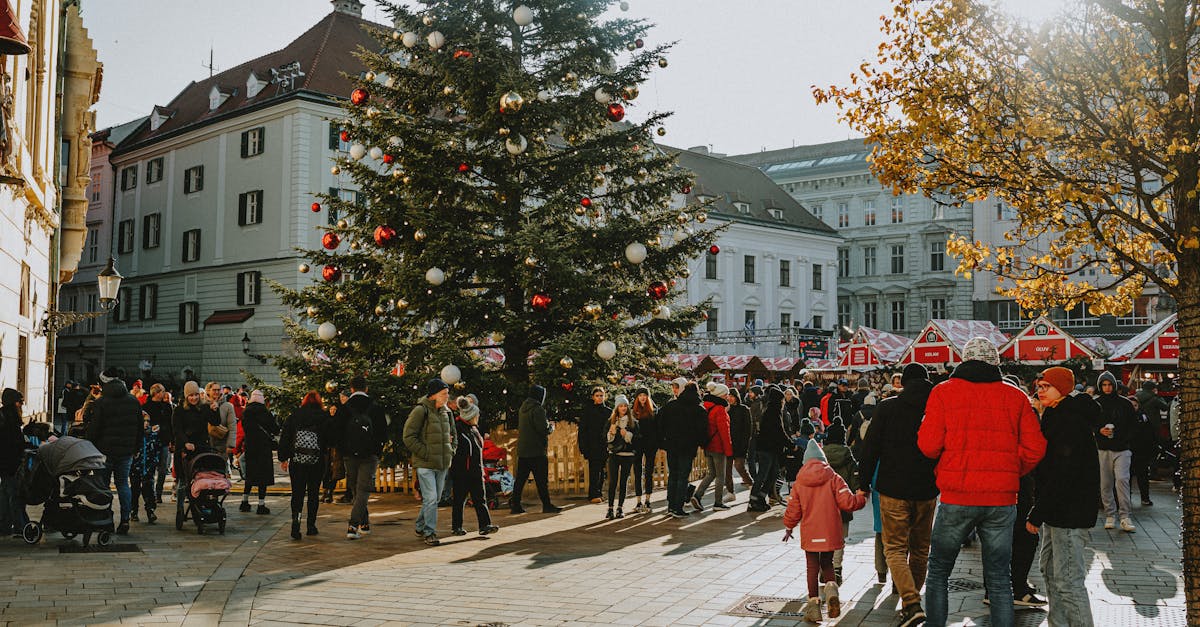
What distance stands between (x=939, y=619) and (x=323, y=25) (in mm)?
46130

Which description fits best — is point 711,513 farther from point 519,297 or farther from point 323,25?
point 323,25

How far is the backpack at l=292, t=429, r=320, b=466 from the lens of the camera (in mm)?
12062

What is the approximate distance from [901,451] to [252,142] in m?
41.4

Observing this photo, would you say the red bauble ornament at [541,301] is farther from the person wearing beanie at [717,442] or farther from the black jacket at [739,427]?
the black jacket at [739,427]

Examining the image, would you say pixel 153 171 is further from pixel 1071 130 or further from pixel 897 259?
pixel 1071 130

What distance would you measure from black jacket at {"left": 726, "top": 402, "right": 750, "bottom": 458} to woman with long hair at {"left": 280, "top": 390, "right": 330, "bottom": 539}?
634 cm

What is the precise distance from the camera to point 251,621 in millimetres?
7543

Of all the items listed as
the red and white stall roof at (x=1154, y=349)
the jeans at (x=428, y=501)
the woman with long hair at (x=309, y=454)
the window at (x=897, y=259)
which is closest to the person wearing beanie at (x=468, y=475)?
the jeans at (x=428, y=501)

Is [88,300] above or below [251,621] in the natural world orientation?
above

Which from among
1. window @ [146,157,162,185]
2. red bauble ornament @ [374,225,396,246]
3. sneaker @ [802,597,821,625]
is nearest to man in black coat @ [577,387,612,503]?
red bauble ornament @ [374,225,396,246]

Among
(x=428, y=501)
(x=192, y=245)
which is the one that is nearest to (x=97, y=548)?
(x=428, y=501)

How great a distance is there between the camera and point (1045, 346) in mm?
26781

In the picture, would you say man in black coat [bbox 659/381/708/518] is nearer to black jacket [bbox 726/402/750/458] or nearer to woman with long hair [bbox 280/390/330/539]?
black jacket [bbox 726/402/750/458]

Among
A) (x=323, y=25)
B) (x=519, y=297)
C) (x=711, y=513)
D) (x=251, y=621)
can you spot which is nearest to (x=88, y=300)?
(x=323, y=25)
